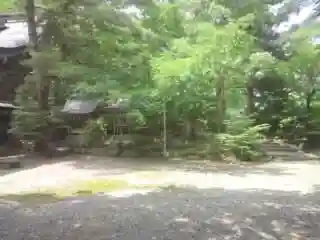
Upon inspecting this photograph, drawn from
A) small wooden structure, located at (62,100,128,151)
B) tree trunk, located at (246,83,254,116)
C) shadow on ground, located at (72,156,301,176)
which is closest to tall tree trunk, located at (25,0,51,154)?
small wooden structure, located at (62,100,128,151)

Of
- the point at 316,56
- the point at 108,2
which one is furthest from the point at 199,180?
the point at 316,56

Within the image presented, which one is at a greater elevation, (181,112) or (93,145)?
(181,112)

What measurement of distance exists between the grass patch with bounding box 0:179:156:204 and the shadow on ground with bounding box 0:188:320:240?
496 mm

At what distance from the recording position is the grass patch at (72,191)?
21.8ft

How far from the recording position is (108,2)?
13.1 meters

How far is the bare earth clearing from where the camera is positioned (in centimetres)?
457

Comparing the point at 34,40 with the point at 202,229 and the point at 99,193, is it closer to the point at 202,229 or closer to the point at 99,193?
the point at 99,193

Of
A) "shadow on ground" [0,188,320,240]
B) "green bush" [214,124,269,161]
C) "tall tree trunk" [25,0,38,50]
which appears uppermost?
"tall tree trunk" [25,0,38,50]

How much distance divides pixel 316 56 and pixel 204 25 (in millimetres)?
5762

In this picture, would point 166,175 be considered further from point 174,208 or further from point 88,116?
point 88,116

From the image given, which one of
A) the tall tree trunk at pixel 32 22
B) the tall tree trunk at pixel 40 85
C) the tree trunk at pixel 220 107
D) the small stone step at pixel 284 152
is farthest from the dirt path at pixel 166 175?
the tall tree trunk at pixel 32 22

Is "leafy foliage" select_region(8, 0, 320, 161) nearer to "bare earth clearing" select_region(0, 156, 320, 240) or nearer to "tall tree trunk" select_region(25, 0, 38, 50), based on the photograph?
"tall tree trunk" select_region(25, 0, 38, 50)

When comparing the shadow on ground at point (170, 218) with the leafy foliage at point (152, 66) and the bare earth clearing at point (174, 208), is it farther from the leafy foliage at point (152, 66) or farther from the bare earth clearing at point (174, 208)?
the leafy foliage at point (152, 66)

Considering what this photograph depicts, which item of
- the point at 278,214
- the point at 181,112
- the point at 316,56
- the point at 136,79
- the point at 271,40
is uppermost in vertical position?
the point at 271,40
